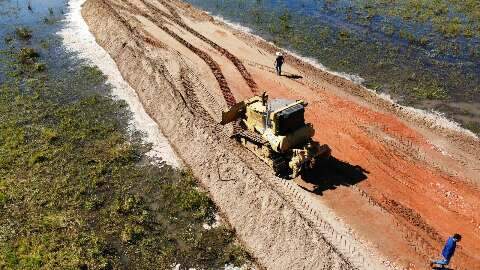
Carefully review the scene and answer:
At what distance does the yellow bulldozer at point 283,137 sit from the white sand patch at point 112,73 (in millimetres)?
4627

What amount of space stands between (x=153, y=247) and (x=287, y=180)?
6.07 meters

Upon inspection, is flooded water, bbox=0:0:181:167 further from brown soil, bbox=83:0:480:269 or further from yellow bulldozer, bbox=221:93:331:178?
yellow bulldozer, bbox=221:93:331:178

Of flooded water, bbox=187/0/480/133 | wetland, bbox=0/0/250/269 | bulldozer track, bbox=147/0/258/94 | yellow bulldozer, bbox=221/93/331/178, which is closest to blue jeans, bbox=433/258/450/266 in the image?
yellow bulldozer, bbox=221/93/331/178

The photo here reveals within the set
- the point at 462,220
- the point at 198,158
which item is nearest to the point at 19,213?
the point at 198,158

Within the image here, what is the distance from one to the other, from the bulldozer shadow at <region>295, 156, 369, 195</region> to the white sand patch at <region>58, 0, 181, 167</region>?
269 inches

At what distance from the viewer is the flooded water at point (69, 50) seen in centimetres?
2637

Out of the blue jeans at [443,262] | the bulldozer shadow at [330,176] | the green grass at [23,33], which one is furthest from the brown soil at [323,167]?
the green grass at [23,33]

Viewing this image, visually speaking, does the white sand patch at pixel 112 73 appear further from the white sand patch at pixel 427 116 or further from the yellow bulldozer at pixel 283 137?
the white sand patch at pixel 427 116

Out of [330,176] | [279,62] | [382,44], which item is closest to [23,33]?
[279,62]

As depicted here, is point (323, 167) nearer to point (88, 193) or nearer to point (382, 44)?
point (88, 193)

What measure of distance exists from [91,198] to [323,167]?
34.0 feet

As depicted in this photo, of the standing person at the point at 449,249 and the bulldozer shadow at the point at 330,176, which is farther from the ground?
the standing person at the point at 449,249

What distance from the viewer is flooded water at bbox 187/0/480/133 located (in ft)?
88.2

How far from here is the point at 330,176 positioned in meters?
19.7
